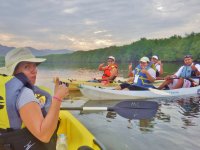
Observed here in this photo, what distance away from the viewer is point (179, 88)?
13.1 meters

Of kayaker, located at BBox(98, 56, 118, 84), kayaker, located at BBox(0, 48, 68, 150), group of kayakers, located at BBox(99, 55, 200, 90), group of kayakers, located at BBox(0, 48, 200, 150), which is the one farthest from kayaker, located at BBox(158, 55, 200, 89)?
kayaker, located at BBox(0, 48, 68, 150)

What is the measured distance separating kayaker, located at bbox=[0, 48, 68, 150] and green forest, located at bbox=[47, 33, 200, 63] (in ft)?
231

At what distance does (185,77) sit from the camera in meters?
13.5

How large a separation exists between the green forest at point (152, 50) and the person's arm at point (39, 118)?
70.6 meters

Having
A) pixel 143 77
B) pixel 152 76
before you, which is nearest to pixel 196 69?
pixel 152 76

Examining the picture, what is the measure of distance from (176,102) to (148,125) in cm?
409

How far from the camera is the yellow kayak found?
13.5 ft

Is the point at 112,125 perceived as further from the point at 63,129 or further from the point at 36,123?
the point at 36,123

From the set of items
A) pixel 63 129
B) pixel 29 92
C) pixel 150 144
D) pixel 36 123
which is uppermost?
pixel 29 92

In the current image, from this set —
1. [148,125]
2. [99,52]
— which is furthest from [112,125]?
[99,52]

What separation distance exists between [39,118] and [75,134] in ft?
8.10

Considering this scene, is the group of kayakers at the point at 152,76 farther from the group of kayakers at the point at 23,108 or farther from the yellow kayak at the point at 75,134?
the group of kayakers at the point at 23,108

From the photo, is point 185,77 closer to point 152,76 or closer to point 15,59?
point 152,76

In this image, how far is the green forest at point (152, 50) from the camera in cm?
8206
